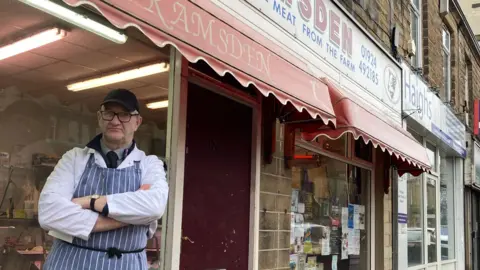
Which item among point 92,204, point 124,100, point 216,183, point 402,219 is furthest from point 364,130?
point 402,219

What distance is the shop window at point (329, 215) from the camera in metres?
5.65

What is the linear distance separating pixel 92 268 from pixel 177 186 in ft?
4.72

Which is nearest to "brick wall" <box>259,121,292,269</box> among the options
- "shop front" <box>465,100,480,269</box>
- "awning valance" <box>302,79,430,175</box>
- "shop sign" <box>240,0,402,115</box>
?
"awning valance" <box>302,79,430,175</box>

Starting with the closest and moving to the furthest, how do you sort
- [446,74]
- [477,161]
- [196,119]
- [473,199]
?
[196,119] → [446,74] → [477,161] → [473,199]

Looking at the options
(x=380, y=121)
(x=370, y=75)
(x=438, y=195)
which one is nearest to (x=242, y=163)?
(x=380, y=121)

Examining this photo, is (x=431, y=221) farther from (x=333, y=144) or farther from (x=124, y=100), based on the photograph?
(x=124, y=100)

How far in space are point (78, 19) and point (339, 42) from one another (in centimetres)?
360

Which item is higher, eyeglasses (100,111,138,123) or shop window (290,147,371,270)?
eyeglasses (100,111,138,123)

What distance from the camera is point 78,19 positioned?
9.71 ft

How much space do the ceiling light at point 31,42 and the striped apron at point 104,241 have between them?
94cm

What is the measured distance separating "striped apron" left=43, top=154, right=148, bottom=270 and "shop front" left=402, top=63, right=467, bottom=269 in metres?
6.09

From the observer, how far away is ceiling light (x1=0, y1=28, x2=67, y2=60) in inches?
122

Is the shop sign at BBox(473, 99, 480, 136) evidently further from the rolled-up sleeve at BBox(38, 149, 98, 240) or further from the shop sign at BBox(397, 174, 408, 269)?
the rolled-up sleeve at BBox(38, 149, 98, 240)

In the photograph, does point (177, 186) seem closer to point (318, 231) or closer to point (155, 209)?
point (155, 209)
